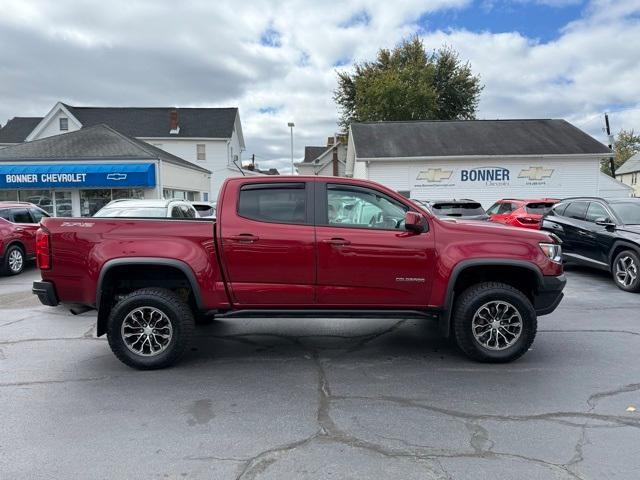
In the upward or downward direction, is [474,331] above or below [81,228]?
below

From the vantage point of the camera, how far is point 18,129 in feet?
138

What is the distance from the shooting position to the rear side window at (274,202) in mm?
4703

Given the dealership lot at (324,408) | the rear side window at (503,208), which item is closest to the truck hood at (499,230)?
the dealership lot at (324,408)

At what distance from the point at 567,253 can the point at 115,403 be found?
9237 millimetres

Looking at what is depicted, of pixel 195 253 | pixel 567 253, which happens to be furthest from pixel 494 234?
pixel 567 253

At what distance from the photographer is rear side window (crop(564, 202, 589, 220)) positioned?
31.4 ft

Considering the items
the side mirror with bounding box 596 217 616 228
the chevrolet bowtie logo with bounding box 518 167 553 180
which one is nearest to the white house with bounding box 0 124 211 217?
the chevrolet bowtie logo with bounding box 518 167 553 180

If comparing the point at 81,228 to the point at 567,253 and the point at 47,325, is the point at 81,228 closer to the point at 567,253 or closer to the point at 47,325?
the point at 47,325

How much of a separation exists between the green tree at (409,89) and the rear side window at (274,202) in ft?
113

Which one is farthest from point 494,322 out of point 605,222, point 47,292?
point 605,222

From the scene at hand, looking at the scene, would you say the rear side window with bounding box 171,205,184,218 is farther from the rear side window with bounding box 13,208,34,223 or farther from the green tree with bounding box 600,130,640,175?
the green tree with bounding box 600,130,640,175

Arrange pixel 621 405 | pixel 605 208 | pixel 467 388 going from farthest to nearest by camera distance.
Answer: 1. pixel 605 208
2. pixel 467 388
3. pixel 621 405

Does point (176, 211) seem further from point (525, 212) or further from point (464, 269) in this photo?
point (525, 212)

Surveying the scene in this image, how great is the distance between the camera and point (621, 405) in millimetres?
3807
